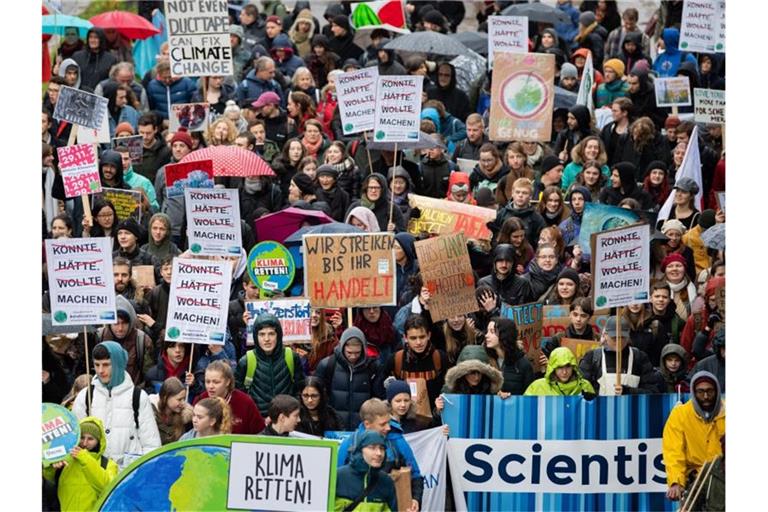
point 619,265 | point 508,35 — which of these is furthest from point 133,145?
point 619,265

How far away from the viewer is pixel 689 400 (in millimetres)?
13516

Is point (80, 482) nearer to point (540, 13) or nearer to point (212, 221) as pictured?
point (212, 221)

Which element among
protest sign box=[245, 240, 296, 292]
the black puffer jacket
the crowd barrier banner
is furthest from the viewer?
protest sign box=[245, 240, 296, 292]

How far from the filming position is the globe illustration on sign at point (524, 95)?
779 inches

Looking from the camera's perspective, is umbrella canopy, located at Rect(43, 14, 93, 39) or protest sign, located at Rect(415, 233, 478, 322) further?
umbrella canopy, located at Rect(43, 14, 93, 39)

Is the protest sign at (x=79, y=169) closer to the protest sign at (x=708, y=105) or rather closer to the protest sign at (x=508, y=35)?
the protest sign at (x=708, y=105)

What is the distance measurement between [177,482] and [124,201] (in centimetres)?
625

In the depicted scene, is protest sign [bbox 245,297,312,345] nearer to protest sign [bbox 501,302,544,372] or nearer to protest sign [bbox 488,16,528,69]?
protest sign [bbox 501,302,544,372]

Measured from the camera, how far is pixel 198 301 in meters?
15.0

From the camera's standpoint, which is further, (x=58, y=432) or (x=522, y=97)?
(x=522, y=97)

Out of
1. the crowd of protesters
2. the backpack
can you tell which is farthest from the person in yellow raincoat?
the backpack

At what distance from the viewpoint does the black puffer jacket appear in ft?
47.0

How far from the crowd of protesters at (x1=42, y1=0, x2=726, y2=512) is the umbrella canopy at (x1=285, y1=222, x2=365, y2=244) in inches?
15.6

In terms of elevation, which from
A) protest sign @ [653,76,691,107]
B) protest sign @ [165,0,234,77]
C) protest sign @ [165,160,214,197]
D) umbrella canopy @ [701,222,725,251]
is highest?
protest sign @ [165,0,234,77]
